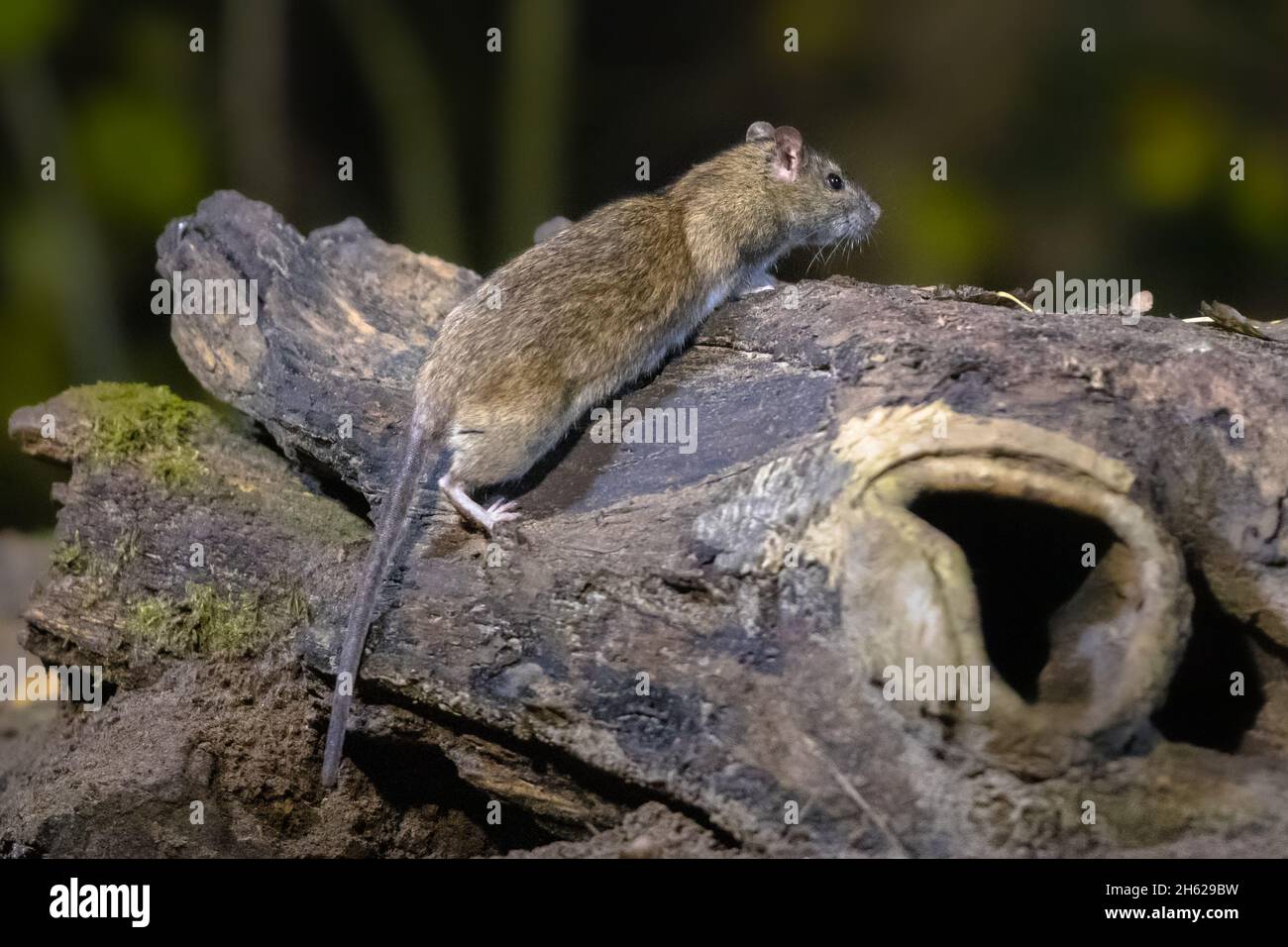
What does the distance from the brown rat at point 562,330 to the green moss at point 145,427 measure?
41.0 inches

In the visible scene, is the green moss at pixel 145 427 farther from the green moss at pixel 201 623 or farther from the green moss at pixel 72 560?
the green moss at pixel 201 623

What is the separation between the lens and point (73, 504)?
4.57m

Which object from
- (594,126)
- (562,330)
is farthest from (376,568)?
(594,126)

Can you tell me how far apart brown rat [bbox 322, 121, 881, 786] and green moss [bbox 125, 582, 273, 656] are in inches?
22.8

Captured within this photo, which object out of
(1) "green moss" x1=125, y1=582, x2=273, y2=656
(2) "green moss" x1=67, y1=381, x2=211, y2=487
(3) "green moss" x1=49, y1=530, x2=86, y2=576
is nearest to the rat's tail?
(1) "green moss" x1=125, y1=582, x2=273, y2=656

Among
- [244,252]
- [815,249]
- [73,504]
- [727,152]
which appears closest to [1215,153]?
[815,249]

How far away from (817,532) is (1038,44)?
532cm

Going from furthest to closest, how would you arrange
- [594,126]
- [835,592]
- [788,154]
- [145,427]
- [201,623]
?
1. [594,126]
2. [788,154]
3. [145,427]
4. [201,623]
5. [835,592]

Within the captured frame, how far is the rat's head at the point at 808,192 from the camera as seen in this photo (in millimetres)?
5449

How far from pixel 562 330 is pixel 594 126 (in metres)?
4.06

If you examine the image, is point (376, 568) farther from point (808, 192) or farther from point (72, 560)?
point (808, 192)

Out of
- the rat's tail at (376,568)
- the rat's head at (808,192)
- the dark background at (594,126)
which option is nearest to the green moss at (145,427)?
the rat's tail at (376,568)

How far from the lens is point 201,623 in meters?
4.30

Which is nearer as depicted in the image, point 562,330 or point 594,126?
point 562,330
